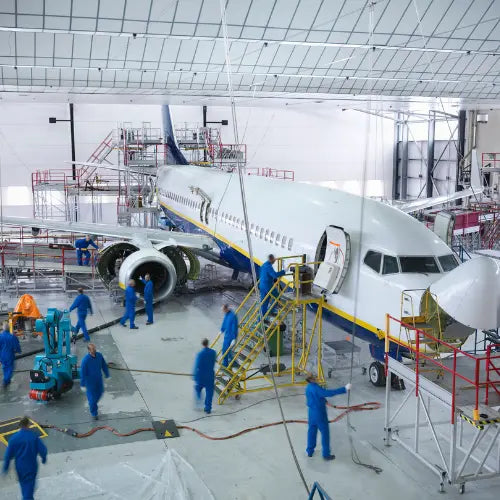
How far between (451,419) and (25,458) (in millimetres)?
5639

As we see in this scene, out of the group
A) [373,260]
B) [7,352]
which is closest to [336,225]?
[373,260]

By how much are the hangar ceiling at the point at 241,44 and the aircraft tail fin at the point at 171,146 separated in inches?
133

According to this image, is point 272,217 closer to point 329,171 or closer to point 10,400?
point 10,400

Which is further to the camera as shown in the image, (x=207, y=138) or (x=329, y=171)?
(x=329, y=171)

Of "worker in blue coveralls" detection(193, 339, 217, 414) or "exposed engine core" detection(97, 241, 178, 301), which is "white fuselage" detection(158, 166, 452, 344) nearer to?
"exposed engine core" detection(97, 241, 178, 301)

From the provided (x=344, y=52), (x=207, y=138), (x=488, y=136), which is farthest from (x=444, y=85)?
(x=207, y=138)

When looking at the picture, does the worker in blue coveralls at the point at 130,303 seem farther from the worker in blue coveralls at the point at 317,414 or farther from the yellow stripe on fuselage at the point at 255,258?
the worker in blue coveralls at the point at 317,414

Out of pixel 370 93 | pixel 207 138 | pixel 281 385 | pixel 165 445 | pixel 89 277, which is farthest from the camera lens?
pixel 207 138

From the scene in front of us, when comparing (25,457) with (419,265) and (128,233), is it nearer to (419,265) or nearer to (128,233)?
(419,265)

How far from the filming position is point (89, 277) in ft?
73.9

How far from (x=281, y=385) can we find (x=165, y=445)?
3.19 metres

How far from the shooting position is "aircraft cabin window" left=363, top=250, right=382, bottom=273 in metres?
11.6

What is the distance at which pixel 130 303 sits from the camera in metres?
16.4

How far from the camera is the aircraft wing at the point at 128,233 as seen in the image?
64.7 feet
